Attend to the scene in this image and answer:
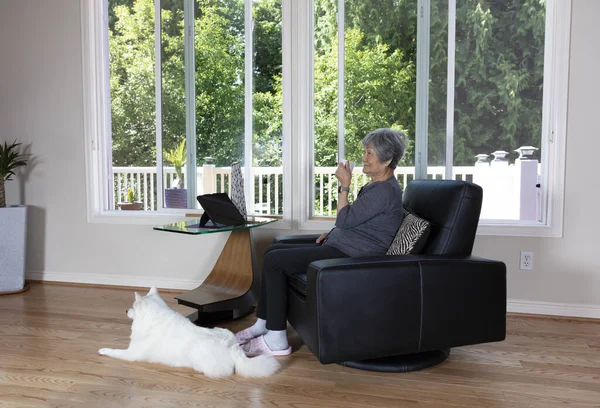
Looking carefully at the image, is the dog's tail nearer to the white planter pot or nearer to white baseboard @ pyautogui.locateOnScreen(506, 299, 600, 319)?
white baseboard @ pyautogui.locateOnScreen(506, 299, 600, 319)

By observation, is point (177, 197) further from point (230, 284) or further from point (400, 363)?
point (400, 363)

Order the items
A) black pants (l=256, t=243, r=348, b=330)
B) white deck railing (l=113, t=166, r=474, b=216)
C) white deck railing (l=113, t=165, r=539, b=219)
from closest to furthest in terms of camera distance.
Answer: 1. black pants (l=256, t=243, r=348, b=330)
2. white deck railing (l=113, t=165, r=539, b=219)
3. white deck railing (l=113, t=166, r=474, b=216)

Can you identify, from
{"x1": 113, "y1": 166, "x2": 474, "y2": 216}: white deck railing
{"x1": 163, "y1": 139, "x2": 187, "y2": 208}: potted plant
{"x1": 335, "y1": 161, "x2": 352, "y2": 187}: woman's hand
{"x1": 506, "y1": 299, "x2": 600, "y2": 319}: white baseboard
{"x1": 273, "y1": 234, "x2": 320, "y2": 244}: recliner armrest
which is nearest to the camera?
{"x1": 335, "y1": 161, "x2": 352, "y2": 187}: woman's hand

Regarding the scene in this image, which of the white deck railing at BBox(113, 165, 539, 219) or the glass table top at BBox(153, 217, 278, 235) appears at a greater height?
the white deck railing at BBox(113, 165, 539, 219)

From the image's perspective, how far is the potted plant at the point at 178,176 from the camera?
4184 millimetres

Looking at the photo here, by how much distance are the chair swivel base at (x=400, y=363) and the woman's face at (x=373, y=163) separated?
91cm

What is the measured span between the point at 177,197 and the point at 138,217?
0.33 m

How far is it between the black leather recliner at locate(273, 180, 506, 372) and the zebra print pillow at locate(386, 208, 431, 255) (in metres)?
0.08

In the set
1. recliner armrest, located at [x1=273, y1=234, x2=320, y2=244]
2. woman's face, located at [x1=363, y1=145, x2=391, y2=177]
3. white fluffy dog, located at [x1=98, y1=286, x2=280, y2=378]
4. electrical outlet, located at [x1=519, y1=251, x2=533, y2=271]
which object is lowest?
white fluffy dog, located at [x1=98, y1=286, x2=280, y2=378]

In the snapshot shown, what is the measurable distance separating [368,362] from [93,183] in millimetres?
2727

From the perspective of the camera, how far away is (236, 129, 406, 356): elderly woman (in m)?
2.61

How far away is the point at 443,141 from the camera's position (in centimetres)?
363

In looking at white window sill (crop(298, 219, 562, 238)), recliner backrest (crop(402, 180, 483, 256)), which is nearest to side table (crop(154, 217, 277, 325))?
recliner backrest (crop(402, 180, 483, 256))

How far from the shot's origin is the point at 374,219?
2.66m
